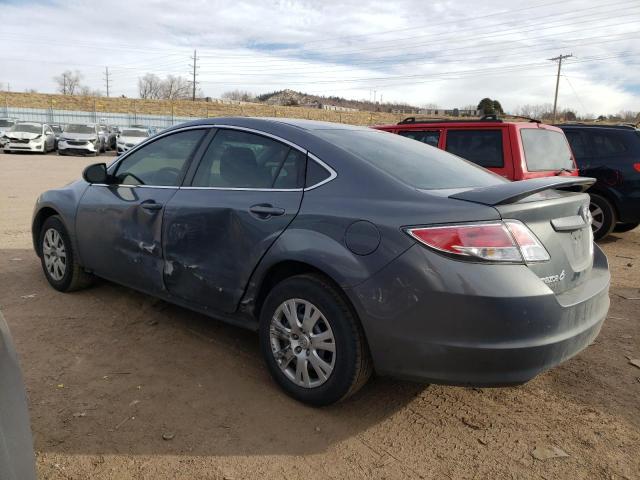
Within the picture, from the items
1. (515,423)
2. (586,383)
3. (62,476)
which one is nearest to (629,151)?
(586,383)

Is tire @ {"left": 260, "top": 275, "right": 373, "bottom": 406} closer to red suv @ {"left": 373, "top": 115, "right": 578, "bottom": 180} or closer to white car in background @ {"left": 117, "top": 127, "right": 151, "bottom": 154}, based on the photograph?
red suv @ {"left": 373, "top": 115, "right": 578, "bottom": 180}

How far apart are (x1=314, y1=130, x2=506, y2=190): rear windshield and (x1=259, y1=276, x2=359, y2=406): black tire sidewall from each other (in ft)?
2.44

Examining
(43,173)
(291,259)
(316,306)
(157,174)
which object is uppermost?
(157,174)

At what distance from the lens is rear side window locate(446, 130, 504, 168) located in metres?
6.73

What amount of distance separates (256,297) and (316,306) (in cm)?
50

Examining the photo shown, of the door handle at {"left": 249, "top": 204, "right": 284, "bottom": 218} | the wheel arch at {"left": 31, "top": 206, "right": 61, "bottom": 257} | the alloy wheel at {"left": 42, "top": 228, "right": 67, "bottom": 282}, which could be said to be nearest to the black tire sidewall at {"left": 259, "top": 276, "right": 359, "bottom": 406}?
the door handle at {"left": 249, "top": 204, "right": 284, "bottom": 218}

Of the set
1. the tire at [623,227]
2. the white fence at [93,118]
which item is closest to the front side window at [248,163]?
the tire at [623,227]

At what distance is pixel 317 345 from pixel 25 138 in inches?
1037

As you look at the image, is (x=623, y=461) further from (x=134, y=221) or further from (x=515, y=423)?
(x=134, y=221)

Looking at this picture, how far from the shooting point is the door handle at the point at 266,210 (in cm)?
303

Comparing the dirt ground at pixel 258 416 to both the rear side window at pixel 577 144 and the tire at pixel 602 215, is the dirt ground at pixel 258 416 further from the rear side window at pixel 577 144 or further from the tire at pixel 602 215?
the rear side window at pixel 577 144

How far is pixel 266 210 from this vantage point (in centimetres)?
308

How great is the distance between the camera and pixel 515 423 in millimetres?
2887

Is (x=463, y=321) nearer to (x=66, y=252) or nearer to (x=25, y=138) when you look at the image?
(x=66, y=252)
